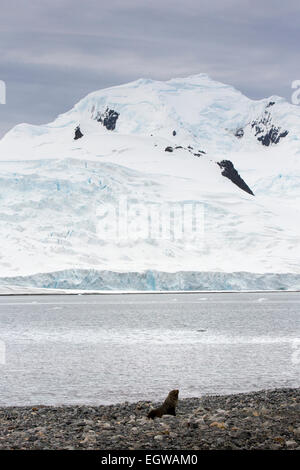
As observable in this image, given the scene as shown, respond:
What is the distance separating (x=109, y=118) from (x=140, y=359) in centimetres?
14473

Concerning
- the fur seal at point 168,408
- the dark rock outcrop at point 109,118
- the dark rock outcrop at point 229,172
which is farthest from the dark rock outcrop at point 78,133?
the fur seal at point 168,408

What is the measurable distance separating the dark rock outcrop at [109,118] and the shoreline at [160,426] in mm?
151073

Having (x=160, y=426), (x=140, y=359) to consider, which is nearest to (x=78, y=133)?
(x=140, y=359)

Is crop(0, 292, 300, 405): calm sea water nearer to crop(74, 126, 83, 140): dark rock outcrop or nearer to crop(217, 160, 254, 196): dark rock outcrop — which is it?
crop(217, 160, 254, 196): dark rock outcrop

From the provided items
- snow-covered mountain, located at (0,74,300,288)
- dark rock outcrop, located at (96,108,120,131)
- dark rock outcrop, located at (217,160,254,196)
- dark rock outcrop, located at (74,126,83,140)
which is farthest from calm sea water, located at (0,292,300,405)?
dark rock outcrop, located at (96,108,120,131)

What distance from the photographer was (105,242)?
97125 mm

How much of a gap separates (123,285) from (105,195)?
1589cm

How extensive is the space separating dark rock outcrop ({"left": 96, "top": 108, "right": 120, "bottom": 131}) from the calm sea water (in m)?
118

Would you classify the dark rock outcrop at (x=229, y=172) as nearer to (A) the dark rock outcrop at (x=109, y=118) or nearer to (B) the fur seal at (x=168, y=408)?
(A) the dark rock outcrop at (x=109, y=118)

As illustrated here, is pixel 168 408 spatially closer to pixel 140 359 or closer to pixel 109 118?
pixel 140 359

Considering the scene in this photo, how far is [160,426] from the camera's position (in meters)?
12.0

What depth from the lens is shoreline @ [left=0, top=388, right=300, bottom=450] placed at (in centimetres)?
1038

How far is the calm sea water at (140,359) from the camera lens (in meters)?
20.1

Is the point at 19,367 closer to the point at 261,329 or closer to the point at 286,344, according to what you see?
the point at 286,344
